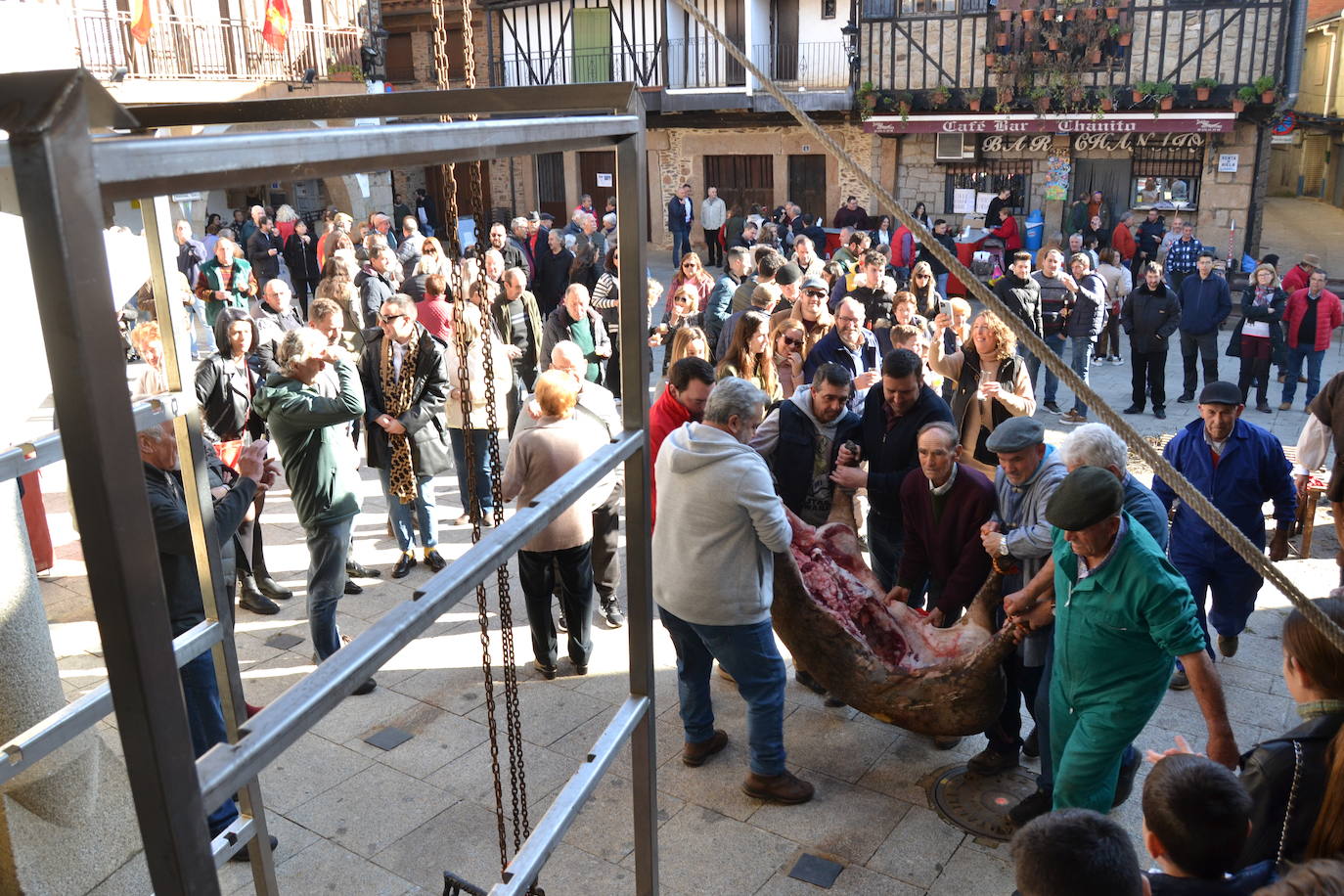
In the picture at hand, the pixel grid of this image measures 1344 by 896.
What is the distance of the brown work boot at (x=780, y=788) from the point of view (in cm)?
488

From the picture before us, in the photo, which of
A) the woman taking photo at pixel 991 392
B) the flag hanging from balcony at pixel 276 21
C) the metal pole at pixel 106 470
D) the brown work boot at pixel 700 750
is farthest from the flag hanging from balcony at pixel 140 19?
the metal pole at pixel 106 470

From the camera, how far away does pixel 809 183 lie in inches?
944

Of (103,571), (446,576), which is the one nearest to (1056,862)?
(446,576)

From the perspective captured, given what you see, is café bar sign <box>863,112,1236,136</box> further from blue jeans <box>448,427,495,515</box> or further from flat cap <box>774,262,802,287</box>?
blue jeans <box>448,427,495,515</box>

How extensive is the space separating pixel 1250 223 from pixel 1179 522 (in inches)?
608

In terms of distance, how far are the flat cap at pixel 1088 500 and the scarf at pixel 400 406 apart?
14.0 feet

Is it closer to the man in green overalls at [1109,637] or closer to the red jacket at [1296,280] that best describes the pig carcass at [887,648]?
the man in green overalls at [1109,637]

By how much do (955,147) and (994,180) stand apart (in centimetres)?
95

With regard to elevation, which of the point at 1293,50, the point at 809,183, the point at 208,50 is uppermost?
the point at 208,50

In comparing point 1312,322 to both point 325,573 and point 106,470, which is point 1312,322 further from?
point 106,470

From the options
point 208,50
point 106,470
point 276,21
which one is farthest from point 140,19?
point 106,470

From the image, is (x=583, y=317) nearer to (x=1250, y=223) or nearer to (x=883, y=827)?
(x=883, y=827)

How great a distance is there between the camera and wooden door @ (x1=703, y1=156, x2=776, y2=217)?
963 inches

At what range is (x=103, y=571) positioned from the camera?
1.25m
